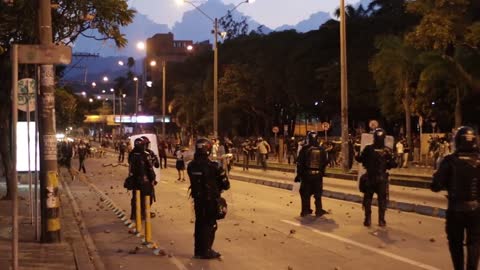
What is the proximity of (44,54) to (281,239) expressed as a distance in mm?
4922

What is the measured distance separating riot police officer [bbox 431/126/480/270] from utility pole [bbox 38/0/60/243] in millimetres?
6014

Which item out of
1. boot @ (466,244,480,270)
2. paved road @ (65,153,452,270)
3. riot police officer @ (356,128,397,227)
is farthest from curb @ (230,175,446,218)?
boot @ (466,244,480,270)

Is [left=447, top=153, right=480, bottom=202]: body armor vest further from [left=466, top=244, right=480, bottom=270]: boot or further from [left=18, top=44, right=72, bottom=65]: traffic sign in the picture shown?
[left=18, top=44, right=72, bottom=65]: traffic sign

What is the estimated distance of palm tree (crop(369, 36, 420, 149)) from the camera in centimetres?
4042

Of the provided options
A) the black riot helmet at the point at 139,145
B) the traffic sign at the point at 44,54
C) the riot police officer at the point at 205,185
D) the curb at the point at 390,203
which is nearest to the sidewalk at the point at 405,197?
the curb at the point at 390,203

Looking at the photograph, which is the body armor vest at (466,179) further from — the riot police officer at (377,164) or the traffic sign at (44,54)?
the traffic sign at (44,54)

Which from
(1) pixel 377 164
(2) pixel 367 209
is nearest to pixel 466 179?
(1) pixel 377 164

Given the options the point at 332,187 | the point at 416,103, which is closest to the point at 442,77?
the point at 416,103

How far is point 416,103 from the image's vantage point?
42.3m

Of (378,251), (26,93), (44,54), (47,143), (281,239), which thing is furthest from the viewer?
(26,93)

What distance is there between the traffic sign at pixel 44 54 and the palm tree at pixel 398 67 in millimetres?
31584

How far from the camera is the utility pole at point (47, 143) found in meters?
10.6

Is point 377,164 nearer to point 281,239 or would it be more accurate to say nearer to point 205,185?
point 281,239

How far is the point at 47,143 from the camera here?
10.6 meters
